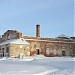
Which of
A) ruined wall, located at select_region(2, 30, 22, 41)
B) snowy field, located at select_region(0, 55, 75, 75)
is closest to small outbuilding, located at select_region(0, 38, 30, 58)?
ruined wall, located at select_region(2, 30, 22, 41)

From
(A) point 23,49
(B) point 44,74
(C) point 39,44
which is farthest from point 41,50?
(B) point 44,74

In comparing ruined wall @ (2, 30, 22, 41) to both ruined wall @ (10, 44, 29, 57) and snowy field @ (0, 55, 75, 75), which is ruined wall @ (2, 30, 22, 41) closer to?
ruined wall @ (10, 44, 29, 57)

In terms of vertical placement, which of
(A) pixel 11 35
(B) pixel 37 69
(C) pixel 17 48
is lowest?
(B) pixel 37 69

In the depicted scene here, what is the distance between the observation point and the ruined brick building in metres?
41.8

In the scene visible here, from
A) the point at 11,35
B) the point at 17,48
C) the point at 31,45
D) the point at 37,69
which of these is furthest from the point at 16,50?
the point at 37,69

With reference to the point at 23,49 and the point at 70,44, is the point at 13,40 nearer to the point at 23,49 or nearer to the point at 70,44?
the point at 23,49

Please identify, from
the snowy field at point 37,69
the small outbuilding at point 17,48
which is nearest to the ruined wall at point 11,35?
the small outbuilding at point 17,48

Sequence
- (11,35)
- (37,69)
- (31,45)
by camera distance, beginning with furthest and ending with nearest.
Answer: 1. (11,35)
2. (31,45)
3. (37,69)

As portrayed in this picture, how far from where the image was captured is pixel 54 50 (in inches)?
1847

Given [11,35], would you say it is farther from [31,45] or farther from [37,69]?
[37,69]

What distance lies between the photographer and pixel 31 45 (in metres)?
44.5

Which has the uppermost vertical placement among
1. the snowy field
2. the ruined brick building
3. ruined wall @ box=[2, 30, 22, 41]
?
ruined wall @ box=[2, 30, 22, 41]

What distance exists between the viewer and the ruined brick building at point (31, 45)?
41781mm

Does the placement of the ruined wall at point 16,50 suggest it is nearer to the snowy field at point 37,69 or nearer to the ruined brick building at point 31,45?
the ruined brick building at point 31,45
